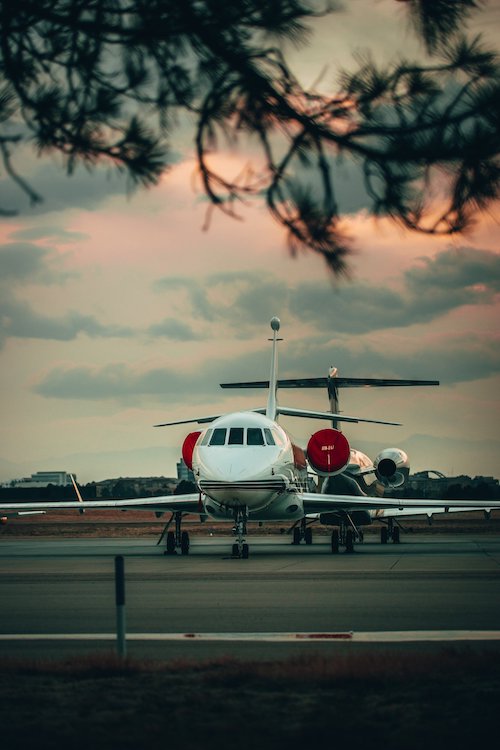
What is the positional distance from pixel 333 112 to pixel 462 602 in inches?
337

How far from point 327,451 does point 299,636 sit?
21057mm

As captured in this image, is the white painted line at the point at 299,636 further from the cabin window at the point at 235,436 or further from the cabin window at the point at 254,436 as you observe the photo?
the cabin window at the point at 254,436

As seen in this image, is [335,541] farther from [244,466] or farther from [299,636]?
[299,636]

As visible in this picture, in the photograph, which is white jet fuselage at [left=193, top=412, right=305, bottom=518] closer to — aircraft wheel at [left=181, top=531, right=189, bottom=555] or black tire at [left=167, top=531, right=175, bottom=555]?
aircraft wheel at [left=181, top=531, right=189, bottom=555]

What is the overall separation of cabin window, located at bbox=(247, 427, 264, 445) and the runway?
2913 mm

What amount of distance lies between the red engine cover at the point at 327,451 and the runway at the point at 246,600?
531 centimetres

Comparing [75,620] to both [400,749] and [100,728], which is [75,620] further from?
[400,749]

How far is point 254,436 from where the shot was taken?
2939 centimetres

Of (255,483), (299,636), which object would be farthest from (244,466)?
(299,636)

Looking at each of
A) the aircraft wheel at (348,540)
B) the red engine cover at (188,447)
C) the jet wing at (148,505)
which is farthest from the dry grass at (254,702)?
the red engine cover at (188,447)

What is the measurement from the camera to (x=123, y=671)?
956 centimetres

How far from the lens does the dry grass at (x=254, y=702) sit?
7.24 m

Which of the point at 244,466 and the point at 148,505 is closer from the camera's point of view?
the point at 244,466

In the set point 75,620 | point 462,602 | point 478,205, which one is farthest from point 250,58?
point 462,602
